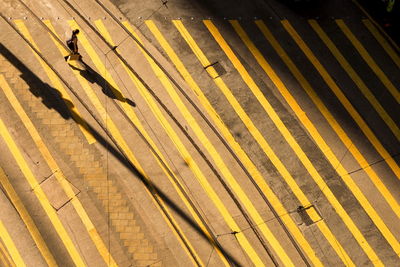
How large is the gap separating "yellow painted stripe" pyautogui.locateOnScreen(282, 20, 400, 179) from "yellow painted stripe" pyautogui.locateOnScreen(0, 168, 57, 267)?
16.0 metres

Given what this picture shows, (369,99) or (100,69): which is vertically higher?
(100,69)

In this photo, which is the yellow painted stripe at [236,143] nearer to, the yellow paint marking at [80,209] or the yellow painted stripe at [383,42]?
the yellow paint marking at [80,209]

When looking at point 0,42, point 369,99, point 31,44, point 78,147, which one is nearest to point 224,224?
point 78,147

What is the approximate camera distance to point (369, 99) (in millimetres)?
20422

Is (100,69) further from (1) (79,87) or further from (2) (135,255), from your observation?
(2) (135,255)

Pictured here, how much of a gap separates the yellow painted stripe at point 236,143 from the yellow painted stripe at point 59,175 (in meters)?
7.74

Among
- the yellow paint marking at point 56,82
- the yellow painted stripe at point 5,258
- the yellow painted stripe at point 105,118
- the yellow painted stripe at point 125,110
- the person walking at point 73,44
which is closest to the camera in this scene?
the yellow painted stripe at point 5,258

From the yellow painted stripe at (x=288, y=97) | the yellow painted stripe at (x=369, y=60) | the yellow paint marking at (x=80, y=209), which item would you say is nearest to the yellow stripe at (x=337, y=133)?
the yellow painted stripe at (x=288, y=97)

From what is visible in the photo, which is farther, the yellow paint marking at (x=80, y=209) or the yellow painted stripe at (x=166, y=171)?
the yellow painted stripe at (x=166, y=171)

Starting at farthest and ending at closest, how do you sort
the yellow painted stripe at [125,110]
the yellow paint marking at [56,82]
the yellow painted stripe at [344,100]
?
the yellow paint marking at [56,82] < the yellow painted stripe at [344,100] < the yellow painted stripe at [125,110]

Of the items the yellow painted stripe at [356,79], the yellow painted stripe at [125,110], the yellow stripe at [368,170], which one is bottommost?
the yellow stripe at [368,170]

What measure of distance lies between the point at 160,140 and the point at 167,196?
2.77 meters

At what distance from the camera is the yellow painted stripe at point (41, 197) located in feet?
61.8

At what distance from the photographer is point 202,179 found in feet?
63.9
